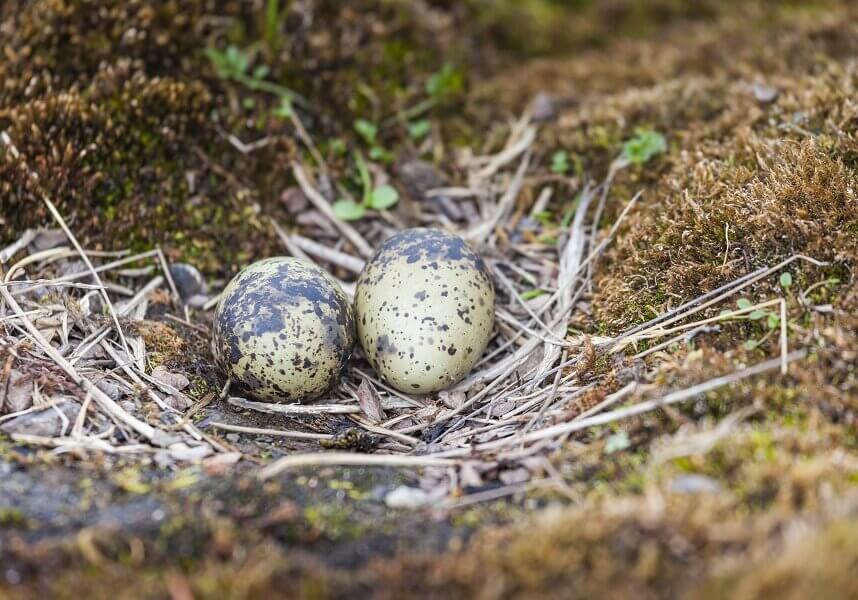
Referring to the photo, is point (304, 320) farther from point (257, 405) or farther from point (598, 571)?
point (598, 571)

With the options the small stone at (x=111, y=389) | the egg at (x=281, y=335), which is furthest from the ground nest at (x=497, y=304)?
the egg at (x=281, y=335)

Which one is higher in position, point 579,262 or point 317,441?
point 579,262

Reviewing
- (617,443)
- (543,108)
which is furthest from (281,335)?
(543,108)

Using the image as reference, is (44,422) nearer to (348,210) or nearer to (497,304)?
(348,210)

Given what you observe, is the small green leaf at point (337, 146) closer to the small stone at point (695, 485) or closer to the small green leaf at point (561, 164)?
the small green leaf at point (561, 164)

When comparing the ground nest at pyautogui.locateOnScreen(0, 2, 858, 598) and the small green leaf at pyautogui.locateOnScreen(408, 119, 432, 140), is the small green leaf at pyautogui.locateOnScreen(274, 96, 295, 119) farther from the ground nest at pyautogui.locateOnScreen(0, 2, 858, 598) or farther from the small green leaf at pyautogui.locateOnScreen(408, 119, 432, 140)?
the small green leaf at pyautogui.locateOnScreen(408, 119, 432, 140)

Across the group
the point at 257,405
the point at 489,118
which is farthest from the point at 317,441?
the point at 489,118
